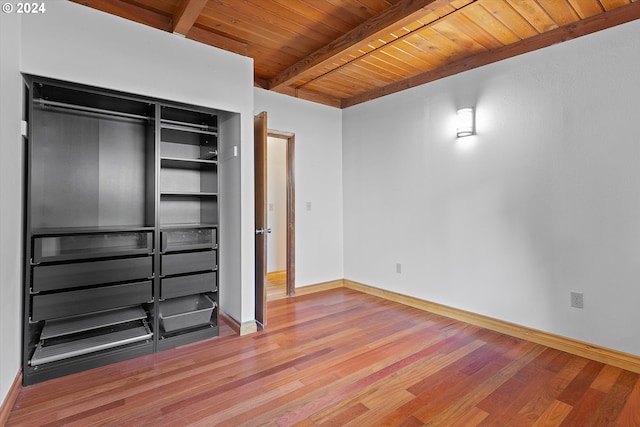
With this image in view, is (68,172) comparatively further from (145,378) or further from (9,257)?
(145,378)

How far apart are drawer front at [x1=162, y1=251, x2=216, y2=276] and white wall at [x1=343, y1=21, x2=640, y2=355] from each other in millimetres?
2165

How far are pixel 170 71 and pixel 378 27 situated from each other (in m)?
1.67

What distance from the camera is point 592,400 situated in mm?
1989

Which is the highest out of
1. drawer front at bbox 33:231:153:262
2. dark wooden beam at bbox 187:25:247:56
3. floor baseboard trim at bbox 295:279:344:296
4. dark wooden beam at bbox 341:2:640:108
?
dark wooden beam at bbox 187:25:247:56

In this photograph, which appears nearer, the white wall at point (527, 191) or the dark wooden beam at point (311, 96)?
the white wall at point (527, 191)

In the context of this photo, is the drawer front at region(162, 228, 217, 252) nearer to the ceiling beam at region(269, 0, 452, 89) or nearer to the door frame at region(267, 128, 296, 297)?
the door frame at region(267, 128, 296, 297)

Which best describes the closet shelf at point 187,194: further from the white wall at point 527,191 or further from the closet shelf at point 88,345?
the white wall at point 527,191

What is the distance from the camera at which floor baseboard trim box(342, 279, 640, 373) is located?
2.39 m

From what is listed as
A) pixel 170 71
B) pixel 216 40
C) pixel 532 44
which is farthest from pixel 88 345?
pixel 532 44

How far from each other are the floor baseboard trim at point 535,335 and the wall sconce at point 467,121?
70.5 inches

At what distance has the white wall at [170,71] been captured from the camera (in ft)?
7.16

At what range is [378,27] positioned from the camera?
255 cm

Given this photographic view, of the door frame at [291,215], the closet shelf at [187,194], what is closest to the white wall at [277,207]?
the door frame at [291,215]

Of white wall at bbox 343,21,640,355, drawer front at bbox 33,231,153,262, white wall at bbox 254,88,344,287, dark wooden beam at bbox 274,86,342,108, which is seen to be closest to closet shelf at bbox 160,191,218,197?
drawer front at bbox 33,231,153,262
